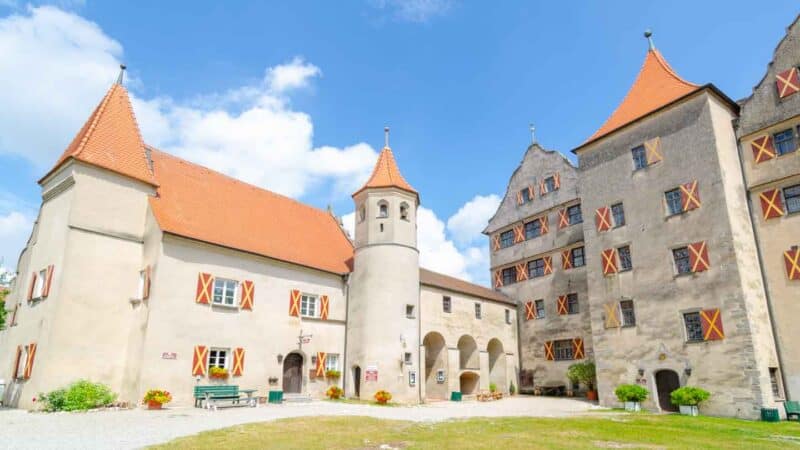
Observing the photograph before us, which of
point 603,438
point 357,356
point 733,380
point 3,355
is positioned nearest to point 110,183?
point 3,355

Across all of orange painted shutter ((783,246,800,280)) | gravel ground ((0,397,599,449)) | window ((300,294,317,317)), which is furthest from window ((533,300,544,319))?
window ((300,294,317,317))

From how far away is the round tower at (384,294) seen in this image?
23844 millimetres

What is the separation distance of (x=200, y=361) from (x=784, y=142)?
2550 cm

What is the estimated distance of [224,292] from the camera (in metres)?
21.4

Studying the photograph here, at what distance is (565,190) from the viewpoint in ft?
102

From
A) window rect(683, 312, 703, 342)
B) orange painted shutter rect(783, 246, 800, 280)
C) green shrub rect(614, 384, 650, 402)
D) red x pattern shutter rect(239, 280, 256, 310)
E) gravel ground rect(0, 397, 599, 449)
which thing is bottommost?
gravel ground rect(0, 397, 599, 449)

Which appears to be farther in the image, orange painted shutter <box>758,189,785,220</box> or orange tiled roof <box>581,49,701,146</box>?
orange tiled roof <box>581,49,701,146</box>

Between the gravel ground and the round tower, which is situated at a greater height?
the round tower

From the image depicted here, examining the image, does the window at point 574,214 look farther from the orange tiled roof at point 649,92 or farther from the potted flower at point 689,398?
the potted flower at point 689,398

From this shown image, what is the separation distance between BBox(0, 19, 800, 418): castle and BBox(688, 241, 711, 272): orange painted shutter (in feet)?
0.28

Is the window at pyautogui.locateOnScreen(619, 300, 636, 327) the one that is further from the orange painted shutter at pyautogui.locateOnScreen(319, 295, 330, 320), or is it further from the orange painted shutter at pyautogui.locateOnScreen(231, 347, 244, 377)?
the orange painted shutter at pyautogui.locateOnScreen(231, 347, 244, 377)

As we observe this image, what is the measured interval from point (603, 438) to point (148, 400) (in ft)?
49.8

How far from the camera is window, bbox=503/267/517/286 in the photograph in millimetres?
33597

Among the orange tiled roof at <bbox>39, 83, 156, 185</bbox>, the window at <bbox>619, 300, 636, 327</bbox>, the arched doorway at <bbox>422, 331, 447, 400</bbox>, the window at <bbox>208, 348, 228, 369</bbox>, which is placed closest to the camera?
the window at <bbox>208, 348, 228, 369</bbox>
